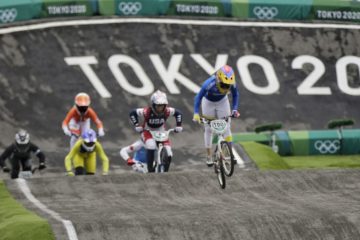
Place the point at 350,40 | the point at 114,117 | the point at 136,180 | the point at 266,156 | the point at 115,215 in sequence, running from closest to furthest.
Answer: the point at 115,215 < the point at 136,180 < the point at 266,156 < the point at 114,117 < the point at 350,40

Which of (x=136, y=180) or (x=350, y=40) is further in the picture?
(x=350, y=40)

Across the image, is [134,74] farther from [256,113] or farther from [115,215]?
[115,215]

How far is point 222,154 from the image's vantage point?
20703 mm

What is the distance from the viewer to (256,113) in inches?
1389

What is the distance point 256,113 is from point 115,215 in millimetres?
18279

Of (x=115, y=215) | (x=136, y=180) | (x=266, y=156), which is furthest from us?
(x=266, y=156)

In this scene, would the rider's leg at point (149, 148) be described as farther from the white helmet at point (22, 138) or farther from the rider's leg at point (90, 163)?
the white helmet at point (22, 138)

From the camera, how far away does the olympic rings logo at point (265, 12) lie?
3991 centimetres

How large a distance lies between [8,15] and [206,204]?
20.1 meters

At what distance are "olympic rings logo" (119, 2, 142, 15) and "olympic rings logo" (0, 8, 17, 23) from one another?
4068 mm

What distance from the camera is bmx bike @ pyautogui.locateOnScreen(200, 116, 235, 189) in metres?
20.4

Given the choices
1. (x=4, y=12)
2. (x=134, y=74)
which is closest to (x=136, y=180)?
(x=134, y=74)

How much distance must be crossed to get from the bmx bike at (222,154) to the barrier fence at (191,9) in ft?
59.2

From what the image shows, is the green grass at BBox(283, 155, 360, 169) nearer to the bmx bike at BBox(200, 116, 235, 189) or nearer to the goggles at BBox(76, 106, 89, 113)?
the goggles at BBox(76, 106, 89, 113)
